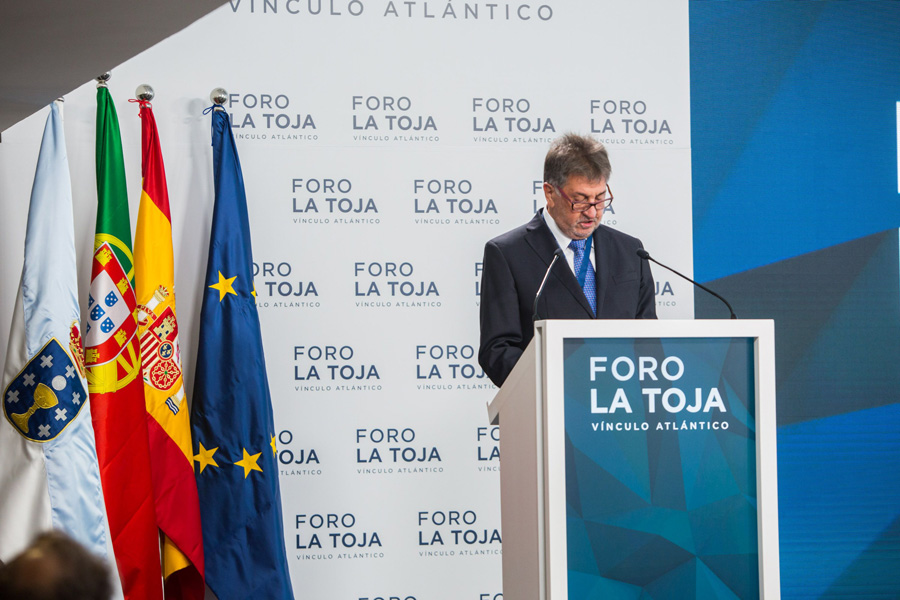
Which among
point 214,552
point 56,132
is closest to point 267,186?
point 56,132

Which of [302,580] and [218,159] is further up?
[218,159]

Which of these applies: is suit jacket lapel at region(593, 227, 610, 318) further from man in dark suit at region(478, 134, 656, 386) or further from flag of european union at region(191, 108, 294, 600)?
flag of european union at region(191, 108, 294, 600)

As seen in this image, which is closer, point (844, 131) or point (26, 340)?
point (26, 340)

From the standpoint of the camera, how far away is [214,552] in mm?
3592

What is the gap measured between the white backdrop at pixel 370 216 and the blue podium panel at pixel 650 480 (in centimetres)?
198

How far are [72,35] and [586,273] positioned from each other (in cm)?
232

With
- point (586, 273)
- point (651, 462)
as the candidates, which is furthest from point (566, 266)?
→ point (651, 462)

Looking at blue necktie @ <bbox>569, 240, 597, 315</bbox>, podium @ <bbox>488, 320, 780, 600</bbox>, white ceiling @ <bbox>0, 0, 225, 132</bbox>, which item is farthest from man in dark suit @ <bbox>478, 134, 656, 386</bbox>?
white ceiling @ <bbox>0, 0, 225, 132</bbox>

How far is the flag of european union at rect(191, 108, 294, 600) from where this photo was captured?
3.59 m

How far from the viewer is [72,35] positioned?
3.91 feet

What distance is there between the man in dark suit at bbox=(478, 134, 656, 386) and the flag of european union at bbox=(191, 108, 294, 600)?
1036mm

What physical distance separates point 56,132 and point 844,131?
11.6 ft

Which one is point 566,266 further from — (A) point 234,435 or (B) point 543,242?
(A) point 234,435

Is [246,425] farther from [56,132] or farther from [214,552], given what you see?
[56,132]
